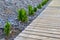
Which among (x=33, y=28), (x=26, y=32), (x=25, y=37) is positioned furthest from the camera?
(x=33, y=28)

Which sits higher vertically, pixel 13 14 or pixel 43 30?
pixel 43 30

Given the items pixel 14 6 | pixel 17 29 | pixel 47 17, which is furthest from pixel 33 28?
pixel 14 6

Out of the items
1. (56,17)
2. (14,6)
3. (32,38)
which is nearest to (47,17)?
(56,17)

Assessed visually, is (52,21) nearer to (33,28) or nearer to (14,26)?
(33,28)

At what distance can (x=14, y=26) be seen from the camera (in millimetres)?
3107

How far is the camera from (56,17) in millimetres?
2668

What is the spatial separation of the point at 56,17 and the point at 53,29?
616mm

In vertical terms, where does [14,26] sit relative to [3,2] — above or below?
below

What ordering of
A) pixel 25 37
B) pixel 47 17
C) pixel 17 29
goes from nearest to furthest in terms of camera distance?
pixel 25 37
pixel 47 17
pixel 17 29

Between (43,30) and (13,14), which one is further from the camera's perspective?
(13,14)

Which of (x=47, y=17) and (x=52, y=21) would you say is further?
(x=47, y=17)

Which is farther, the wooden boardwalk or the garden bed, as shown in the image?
the garden bed

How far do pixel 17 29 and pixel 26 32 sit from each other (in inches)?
40.6

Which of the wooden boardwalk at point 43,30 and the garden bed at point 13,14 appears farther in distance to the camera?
the garden bed at point 13,14
